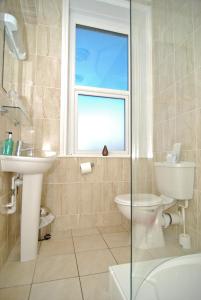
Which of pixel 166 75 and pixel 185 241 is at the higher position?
pixel 166 75

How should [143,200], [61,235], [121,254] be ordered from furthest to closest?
[61,235], [121,254], [143,200]

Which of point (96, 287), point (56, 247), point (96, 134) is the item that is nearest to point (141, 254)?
point (96, 287)

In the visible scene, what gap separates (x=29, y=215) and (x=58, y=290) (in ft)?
1.71

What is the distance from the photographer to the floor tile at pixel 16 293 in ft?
3.12

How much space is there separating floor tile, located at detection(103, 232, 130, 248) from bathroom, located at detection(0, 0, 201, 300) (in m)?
0.01

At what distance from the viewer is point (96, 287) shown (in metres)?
1.02

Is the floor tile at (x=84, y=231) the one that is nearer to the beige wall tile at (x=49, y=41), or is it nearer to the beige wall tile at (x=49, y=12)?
the beige wall tile at (x=49, y=41)

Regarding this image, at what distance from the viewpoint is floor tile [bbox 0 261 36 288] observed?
1.06m

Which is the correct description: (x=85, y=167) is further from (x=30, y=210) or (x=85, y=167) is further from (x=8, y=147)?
(x=8, y=147)

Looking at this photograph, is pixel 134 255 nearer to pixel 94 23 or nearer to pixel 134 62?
pixel 134 62

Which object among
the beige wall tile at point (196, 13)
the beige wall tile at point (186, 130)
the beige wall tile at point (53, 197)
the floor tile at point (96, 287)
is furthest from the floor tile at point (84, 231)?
the beige wall tile at point (196, 13)

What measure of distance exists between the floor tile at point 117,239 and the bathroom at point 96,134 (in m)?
0.01

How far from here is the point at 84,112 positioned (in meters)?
2.06

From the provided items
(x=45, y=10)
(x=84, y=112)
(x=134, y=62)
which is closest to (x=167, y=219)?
(x=134, y=62)
